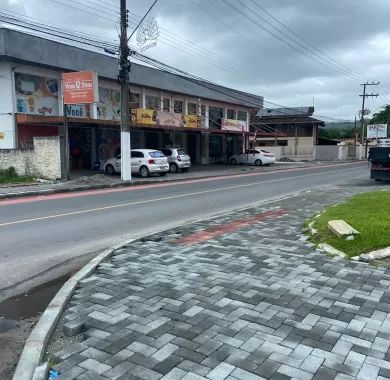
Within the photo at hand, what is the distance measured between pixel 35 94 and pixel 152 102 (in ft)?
36.5

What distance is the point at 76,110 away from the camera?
27.2 m

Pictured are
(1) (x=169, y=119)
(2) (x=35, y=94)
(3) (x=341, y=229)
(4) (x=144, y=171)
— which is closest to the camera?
(3) (x=341, y=229)

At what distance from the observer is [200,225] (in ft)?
31.4

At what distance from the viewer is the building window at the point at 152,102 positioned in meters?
34.0

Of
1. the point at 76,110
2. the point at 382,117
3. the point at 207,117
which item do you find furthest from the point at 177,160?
the point at 382,117

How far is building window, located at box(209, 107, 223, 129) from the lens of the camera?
40500mm

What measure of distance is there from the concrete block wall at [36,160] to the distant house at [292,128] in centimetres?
4215

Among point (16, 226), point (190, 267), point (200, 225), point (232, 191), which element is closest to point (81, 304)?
point (190, 267)

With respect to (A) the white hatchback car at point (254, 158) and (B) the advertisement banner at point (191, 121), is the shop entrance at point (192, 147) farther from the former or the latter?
(B) the advertisement banner at point (191, 121)

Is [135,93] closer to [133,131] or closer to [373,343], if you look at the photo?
[133,131]

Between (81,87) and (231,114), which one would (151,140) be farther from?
(81,87)

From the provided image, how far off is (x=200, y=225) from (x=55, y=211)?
5215mm

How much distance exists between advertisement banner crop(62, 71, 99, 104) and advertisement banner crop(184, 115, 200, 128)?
45.5 feet

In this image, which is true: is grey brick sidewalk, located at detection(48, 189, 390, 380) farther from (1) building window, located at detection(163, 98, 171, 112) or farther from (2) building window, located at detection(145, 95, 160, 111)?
(1) building window, located at detection(163, 98, 171, 112)
